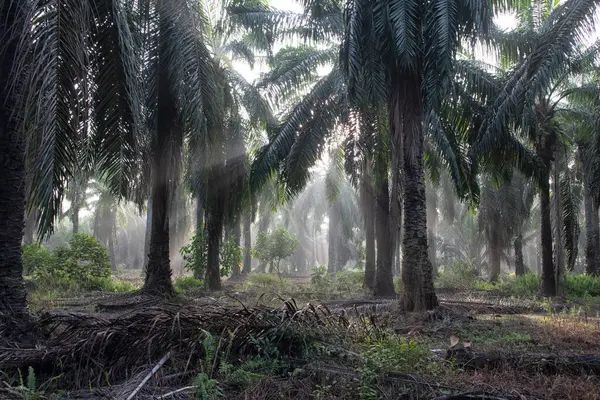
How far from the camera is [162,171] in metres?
12.3

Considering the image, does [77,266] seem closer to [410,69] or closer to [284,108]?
[284,108]

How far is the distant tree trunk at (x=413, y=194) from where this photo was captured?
9.92 meters

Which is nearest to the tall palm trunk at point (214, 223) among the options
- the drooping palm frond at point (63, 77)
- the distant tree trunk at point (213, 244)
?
the distant tree trunk at point (213, 244)

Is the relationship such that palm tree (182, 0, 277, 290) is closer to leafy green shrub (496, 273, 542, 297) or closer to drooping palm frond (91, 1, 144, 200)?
drooping palm frond (91, 1, 144, 200)

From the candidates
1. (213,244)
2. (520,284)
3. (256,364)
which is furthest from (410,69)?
(520,284)

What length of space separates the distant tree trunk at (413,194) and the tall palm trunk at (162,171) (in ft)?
17.8

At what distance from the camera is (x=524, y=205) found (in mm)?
26375

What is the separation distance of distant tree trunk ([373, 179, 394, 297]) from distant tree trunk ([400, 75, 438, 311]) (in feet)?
17.1

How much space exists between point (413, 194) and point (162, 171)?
6.12m

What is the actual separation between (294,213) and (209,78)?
3431cm

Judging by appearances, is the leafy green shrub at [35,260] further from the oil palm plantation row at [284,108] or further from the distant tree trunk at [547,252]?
the distant tree trunk at [547,252]

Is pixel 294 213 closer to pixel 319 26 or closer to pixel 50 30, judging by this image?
pixel 319 26

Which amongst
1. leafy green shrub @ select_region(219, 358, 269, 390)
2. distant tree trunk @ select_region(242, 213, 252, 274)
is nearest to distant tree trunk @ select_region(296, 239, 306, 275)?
distant tree trunk @ select_region(242, 213, 252, 274)

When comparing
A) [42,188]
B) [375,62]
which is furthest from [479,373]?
[375,62]
